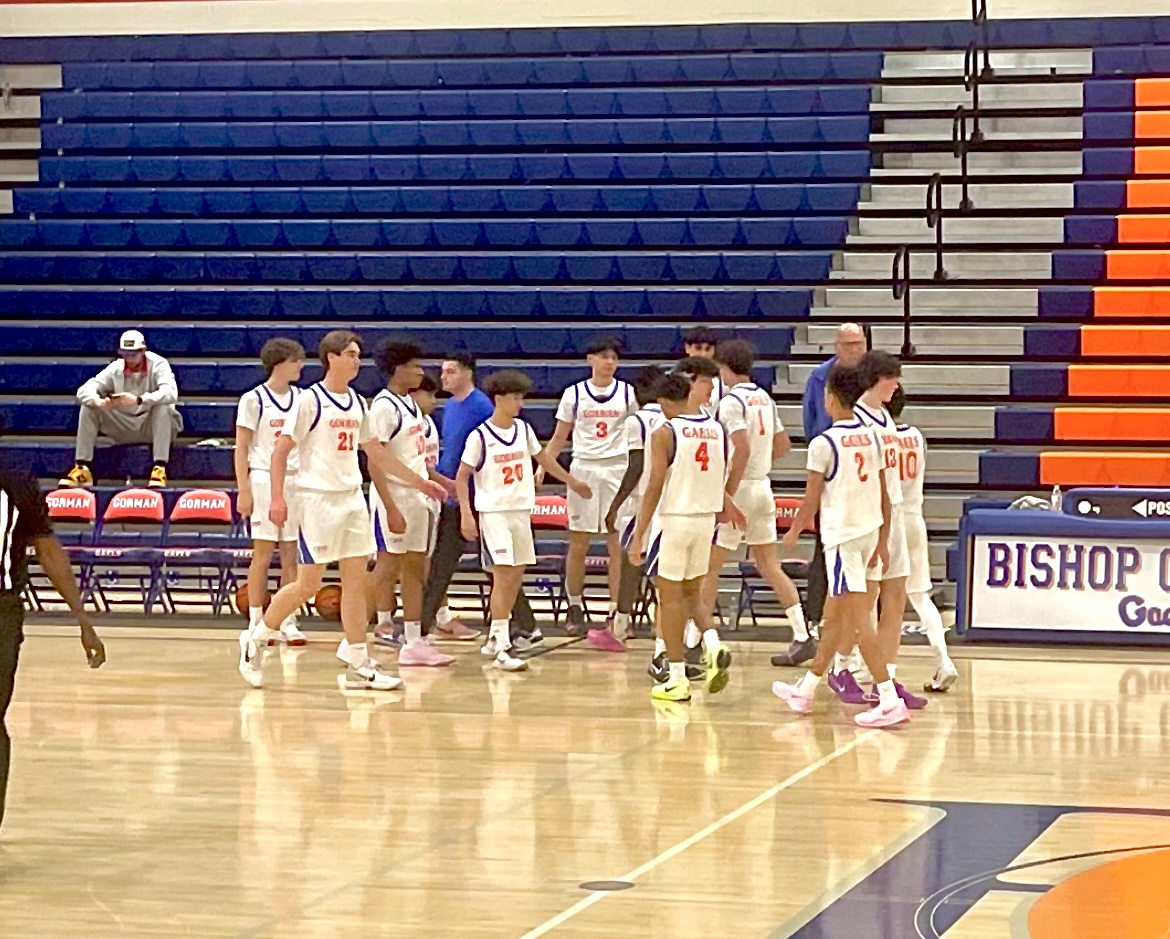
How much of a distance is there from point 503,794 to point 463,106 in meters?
10.1

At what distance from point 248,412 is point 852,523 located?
3644mm

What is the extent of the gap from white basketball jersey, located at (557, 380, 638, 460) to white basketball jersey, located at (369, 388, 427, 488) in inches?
40.4

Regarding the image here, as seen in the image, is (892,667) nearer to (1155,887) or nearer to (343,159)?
(1155,887)

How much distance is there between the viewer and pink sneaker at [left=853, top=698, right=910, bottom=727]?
8258mm

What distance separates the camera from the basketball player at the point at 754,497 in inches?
393

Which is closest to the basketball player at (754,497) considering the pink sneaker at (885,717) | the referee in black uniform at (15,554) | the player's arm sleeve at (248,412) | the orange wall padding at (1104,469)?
the pink sneaker at (885,717)

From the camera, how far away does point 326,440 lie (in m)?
8.88

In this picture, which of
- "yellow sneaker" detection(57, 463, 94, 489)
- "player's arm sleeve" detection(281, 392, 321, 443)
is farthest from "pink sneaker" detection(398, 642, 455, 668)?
"yellow sneaker" detection(57, 463, 94, 489)

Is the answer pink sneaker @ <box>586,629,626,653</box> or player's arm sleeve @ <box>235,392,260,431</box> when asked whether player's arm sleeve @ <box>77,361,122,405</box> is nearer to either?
player's arm sleeve @ <box>235,392,260,431</box>

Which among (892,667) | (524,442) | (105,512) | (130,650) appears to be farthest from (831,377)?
(105,512)

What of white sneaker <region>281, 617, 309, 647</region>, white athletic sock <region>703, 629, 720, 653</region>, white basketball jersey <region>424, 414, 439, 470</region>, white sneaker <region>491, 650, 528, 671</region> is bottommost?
white sneaker <region>281, 617, 309, 647</region>

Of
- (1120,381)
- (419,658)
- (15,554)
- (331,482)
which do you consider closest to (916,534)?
(331,482)

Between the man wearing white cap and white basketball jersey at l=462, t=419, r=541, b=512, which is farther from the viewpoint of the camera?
the man wearing white cap

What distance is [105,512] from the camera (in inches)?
508
